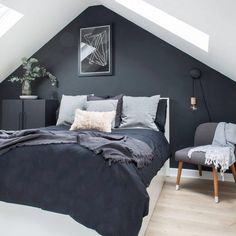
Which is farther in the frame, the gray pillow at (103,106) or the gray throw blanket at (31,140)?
the gray pillow at (103,106)

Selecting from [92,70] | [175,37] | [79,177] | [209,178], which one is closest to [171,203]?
[209,178]

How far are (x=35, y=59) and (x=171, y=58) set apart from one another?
7.07 feet

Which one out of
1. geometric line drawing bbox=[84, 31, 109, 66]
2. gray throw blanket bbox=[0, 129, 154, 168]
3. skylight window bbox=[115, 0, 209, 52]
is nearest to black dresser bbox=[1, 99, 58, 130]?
geometric line drawing bbox=[84, 31, 109, 66]

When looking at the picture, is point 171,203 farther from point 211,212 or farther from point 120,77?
point 120,77

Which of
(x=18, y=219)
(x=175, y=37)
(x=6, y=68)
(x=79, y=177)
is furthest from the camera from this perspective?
(x=6, y=68)

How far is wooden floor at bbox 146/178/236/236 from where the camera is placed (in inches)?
72.9

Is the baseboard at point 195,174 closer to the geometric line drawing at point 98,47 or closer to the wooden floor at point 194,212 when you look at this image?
the wooden floor at point 194,212

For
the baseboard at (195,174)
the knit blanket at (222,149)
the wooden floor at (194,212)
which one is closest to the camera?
the wooden floor at (194,212)

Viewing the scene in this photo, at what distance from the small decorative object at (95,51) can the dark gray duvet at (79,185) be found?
2.33m

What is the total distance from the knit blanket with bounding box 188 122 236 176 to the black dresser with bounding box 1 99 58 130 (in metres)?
2.14

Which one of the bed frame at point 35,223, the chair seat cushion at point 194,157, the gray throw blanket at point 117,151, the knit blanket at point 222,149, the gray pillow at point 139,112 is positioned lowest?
the bed frame at point 35,223

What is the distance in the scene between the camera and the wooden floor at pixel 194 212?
1852mm

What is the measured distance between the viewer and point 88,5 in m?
3.73

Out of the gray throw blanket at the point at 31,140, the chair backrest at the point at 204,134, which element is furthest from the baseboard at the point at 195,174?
the gray throw blanket at the point at 31,140
